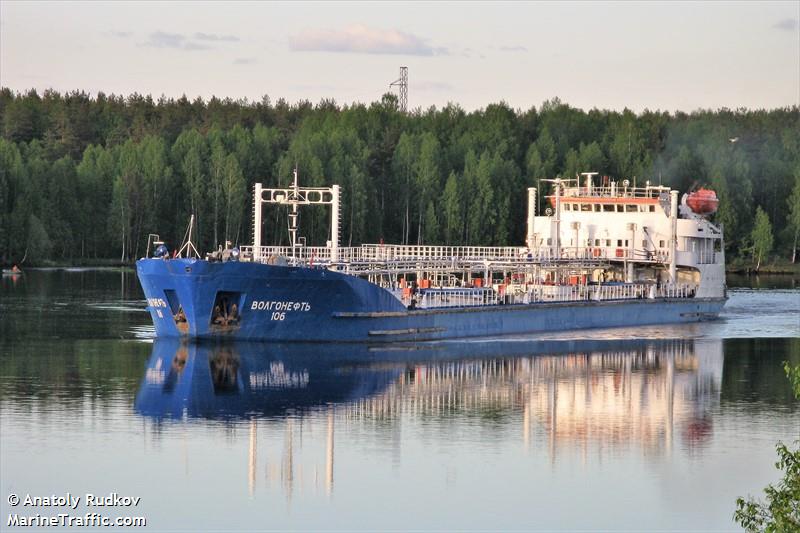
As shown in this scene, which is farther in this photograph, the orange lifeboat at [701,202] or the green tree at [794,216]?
the green tree at [794,216]

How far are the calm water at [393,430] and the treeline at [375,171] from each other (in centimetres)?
6230

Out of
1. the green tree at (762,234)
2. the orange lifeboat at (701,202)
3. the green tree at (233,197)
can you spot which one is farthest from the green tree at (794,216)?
Answer: the orange lifeboat at (701,202)

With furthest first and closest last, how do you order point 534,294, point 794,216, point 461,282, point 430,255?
point 794,216 → point 461,282 → point 430,255 → point 534,294

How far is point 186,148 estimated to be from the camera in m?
130

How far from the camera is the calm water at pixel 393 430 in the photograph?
1211 inches

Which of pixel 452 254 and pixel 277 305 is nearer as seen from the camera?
pixel 277 305

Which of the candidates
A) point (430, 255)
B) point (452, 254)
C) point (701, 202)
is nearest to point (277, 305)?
point (452, 254)

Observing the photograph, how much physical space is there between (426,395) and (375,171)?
311 feet

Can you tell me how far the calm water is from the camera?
30766mm

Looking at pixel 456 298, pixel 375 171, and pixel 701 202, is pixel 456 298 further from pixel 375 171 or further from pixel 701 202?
pixel 375 171

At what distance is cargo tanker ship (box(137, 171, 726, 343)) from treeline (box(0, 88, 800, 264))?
4766 centimetres

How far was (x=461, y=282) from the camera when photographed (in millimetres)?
66250

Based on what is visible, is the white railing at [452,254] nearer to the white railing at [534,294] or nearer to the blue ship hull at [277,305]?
the white railing at [534,294]

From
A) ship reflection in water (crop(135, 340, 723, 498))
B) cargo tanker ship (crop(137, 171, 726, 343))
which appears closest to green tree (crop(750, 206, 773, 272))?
cargo tanker ship (crop(137, 171, 726, 343))
